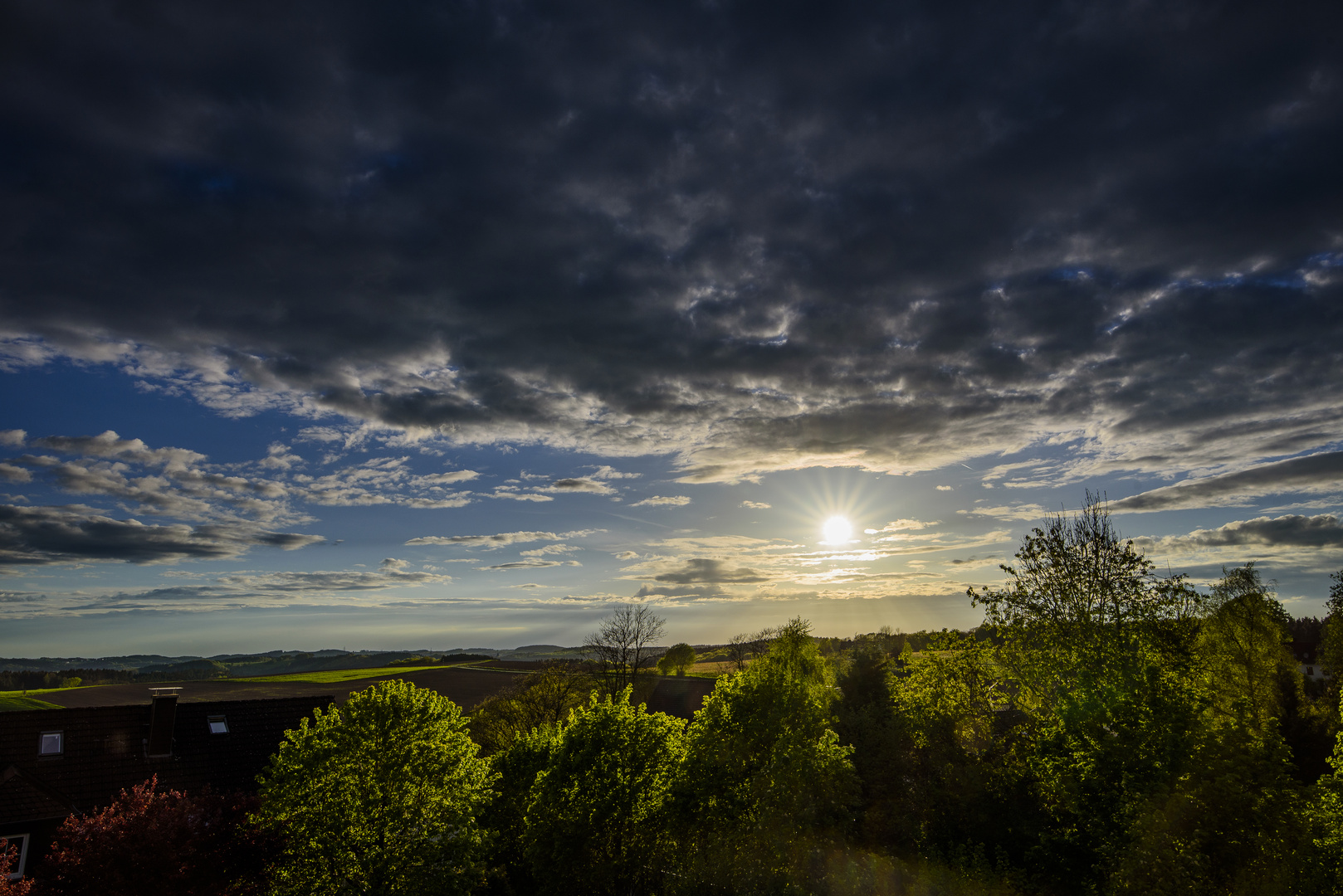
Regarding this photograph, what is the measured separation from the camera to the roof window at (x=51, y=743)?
36.2 m

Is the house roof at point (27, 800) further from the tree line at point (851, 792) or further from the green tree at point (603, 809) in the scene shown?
the green tree at point (603, 809)

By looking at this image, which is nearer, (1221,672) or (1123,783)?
(1123,783)

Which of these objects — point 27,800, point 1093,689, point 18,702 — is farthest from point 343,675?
point 1093,689

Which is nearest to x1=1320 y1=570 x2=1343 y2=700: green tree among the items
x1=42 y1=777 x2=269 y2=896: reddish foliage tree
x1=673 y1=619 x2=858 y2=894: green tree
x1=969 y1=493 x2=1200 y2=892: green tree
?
x1=969 y1=493 x2=1200 y2=892: green tree

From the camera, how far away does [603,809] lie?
25.4m

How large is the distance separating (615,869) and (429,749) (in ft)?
29.3

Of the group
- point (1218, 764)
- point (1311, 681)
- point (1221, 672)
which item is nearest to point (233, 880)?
point (1218, 764)

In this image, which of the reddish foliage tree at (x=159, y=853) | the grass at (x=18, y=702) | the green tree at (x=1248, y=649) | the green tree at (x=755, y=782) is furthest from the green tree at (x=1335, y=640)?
the grass at (x=18, y=702)

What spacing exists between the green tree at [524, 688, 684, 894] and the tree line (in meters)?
0.10

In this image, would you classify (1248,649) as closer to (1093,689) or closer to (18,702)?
(1093,689)

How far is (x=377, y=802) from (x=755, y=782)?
51.6ft

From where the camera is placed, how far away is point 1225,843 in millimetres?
17062

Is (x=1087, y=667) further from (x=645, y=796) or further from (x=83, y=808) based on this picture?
(x=83, y=808)

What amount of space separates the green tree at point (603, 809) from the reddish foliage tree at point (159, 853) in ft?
35.6
